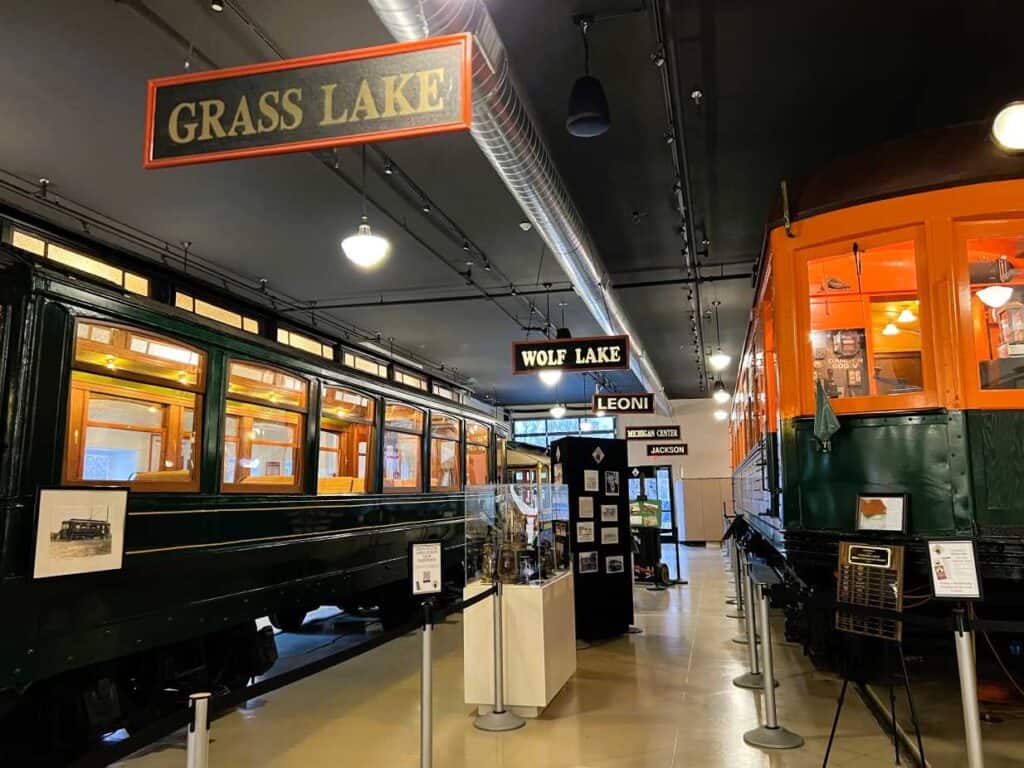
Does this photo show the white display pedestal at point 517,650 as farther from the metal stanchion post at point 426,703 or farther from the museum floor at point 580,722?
the metal stanchion post at point 426,703

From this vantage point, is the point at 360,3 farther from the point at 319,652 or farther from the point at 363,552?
the point at 319,652

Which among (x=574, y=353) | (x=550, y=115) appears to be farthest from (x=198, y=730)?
(x=574, y=353)

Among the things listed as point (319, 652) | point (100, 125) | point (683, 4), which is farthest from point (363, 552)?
point (683, 4)

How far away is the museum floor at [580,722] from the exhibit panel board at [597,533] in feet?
1.68

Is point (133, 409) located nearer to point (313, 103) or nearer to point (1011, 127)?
point (313, 103)

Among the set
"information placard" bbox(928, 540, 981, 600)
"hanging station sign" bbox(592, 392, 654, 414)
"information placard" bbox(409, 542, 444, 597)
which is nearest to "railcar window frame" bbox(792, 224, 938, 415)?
"information placard" bbox(928, 540, 981, 600)

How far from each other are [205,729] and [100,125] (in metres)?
5.80

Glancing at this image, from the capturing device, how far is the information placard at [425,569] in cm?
370

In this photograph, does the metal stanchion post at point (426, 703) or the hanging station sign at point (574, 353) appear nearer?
the metal stanchion post at point (426, 703)

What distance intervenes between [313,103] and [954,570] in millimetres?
3225

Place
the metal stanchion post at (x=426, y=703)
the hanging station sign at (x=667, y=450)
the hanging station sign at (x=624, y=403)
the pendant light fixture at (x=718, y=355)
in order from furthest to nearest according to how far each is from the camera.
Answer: the hanging station sign at (x=667, y=450)
the hanging station sign at (x=624, y=403)
the pendant light fixture at (x=718, y=355)
the metal stanchion post at (x=426, y=703)

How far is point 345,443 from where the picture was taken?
6.17 metres

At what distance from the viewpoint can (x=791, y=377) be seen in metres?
3.99

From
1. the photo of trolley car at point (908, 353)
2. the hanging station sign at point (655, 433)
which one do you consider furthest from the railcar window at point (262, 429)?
the hanging station sign at point (655, 433)
